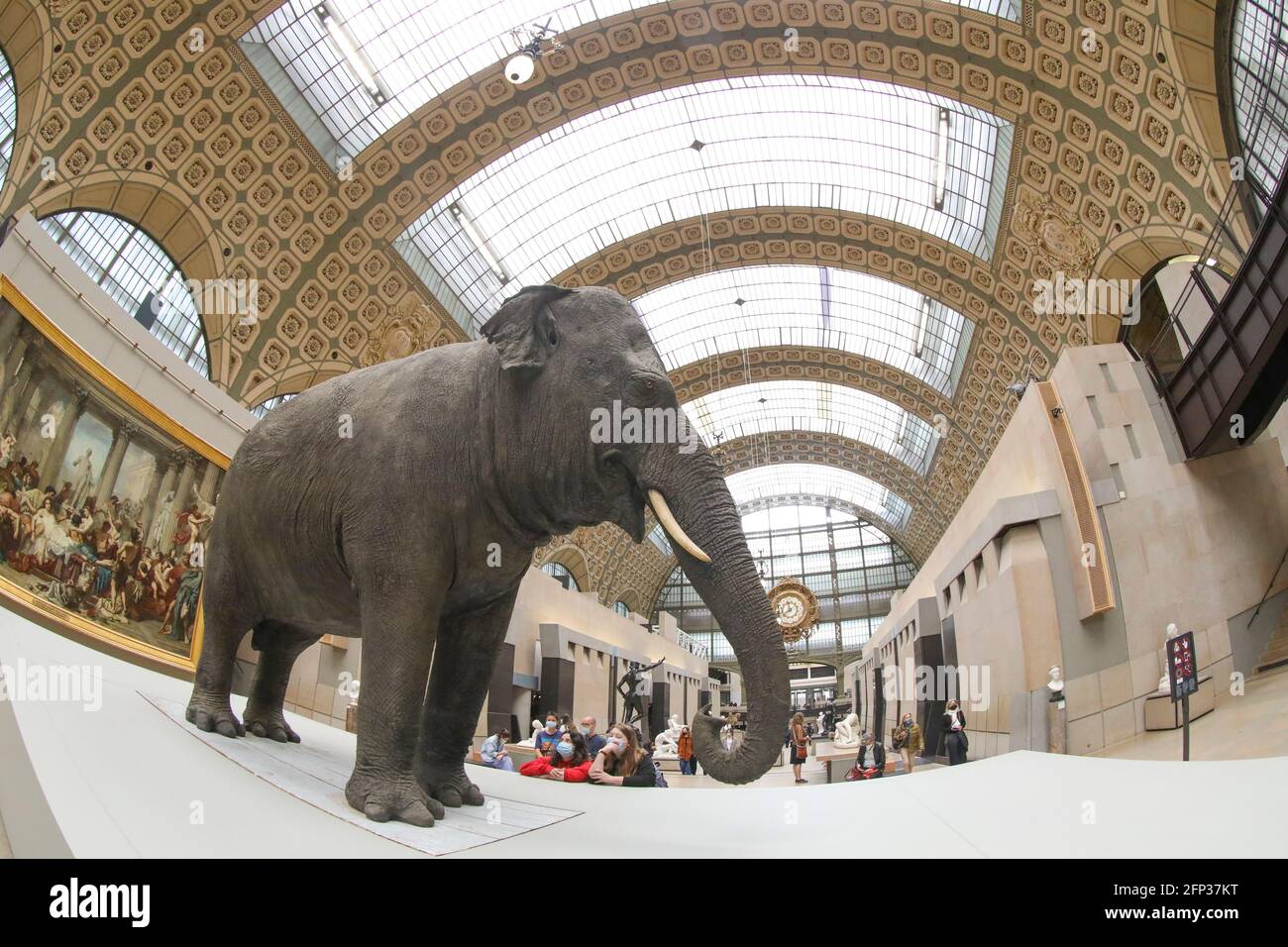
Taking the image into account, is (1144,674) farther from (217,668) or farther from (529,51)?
(529,51)

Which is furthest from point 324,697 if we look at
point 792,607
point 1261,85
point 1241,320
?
point 792,607

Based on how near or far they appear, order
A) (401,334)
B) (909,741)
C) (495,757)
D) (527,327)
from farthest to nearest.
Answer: (401,334), (909,741), (495,757), (527,327)

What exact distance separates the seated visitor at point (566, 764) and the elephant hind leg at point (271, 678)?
214 centimetres

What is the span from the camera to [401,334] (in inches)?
942

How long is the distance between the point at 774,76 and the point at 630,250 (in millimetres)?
8548

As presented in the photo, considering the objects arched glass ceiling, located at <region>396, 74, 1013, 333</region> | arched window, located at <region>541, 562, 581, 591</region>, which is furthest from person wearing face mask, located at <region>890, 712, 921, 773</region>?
arched window, located at <region>541, 562, 581, 591</region>

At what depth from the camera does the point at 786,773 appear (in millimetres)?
19250

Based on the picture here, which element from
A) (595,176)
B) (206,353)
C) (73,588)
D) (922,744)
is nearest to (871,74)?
(595,176)

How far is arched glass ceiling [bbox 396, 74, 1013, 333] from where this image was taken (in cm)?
2352

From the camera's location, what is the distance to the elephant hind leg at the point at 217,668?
3537 millimetres

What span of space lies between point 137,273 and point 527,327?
18.6 metres

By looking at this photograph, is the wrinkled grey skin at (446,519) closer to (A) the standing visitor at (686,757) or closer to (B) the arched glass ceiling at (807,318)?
(A) the standing visitor at (686,757)

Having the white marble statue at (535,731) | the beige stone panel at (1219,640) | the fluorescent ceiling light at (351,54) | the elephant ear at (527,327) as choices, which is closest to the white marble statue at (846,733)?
the white marble statue at (535,731)
